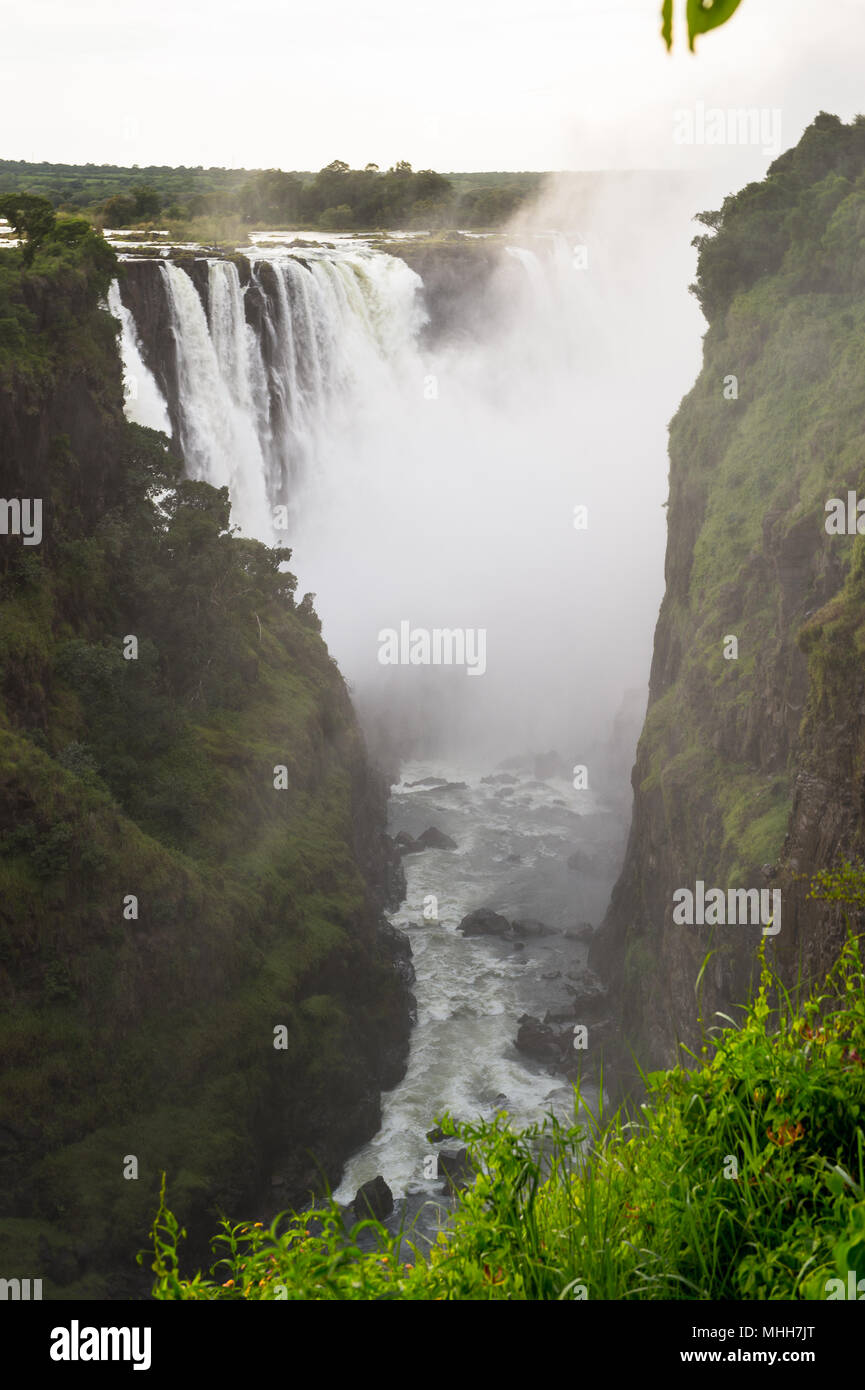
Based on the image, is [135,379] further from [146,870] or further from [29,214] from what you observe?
[146,870]

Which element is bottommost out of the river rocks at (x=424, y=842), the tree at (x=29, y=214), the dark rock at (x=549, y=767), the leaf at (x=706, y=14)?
the river rocks at (x=424, y=842)

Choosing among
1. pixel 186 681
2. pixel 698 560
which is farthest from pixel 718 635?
pixel 186 681

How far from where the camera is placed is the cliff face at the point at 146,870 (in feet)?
84.0

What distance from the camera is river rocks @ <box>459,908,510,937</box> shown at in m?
41.9

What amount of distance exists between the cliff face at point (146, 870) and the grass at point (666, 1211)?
67.6ft

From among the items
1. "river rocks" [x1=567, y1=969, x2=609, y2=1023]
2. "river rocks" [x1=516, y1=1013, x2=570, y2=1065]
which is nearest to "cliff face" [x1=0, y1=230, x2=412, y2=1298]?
"river rocks" [x1=516, y1=1013, x2=570, y2=1065]

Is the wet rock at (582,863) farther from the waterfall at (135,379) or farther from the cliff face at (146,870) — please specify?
the waterfall at (135,379)

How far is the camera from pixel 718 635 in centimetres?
3403

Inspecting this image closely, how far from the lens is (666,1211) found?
5203mm

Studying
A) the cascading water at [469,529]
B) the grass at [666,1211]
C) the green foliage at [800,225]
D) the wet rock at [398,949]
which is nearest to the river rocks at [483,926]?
the cascading water at [469,529]

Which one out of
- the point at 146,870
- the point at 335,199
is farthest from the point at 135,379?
the point at 335,199

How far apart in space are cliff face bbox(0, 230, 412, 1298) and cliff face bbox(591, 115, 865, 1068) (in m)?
9.07

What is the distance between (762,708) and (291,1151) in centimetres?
1597

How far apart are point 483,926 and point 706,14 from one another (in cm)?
4098
